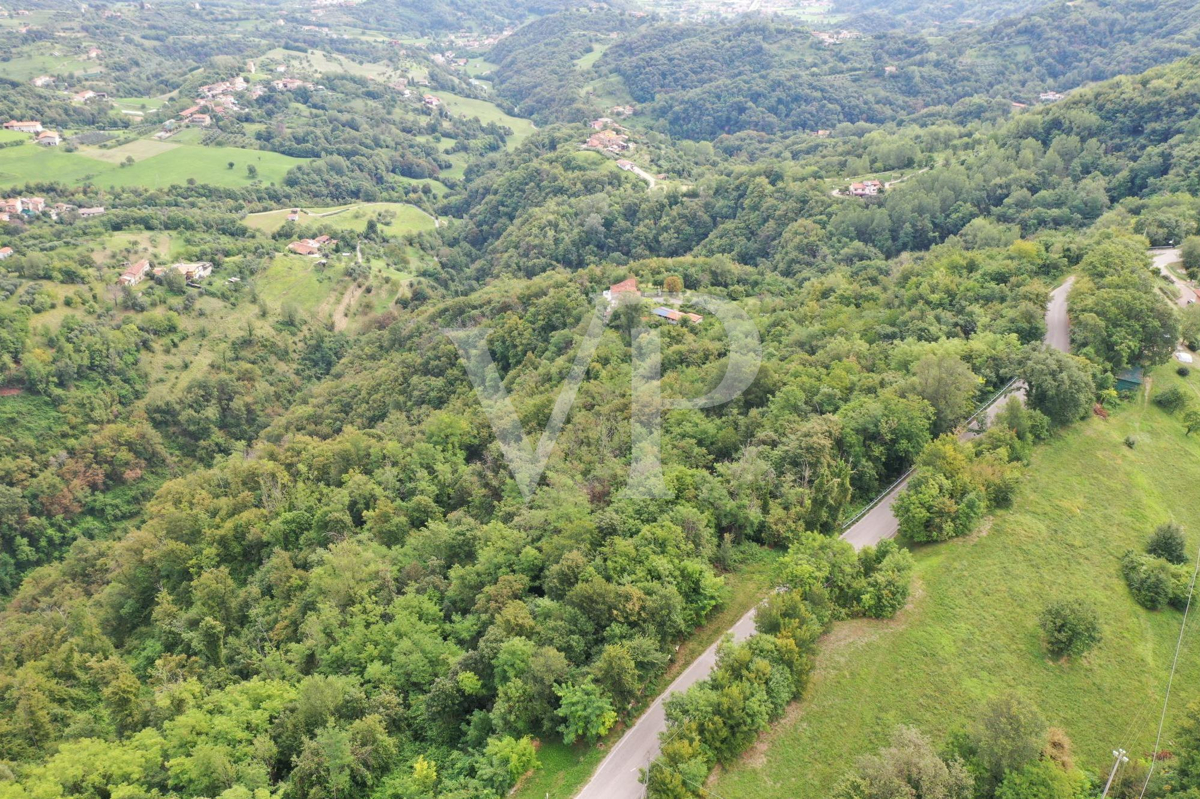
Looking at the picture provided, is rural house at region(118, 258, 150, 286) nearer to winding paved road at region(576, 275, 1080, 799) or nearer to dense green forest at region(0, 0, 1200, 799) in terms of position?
dense green forest at region(0, 0, 1200, 799)

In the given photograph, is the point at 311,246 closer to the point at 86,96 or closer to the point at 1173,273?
the point at 86,96

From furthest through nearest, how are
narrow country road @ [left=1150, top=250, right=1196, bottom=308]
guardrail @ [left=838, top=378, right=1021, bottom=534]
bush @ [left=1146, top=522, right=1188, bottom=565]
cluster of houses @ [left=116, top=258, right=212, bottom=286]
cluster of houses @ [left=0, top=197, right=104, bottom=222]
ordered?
cluster of houses @ [left=0, top=197, right=104, bottom=222] < cluster of houses @ [left=116, top=258, right=212, bottom=286] < narrow country road @ [left=1150, top=250, right=1196, bottom=308] < guardrail @ [left=838, top=378, right=1021, bottom=534] < bush @ [left=1146, top=522, right=1188, bottom=565]

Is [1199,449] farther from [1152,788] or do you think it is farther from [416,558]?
[416,558]

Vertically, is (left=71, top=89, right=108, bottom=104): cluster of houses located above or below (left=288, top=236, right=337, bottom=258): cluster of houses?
above

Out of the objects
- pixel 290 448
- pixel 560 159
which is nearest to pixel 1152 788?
pixel 290 448

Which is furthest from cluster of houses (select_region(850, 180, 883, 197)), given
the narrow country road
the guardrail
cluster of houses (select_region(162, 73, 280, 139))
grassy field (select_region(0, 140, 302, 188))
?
cluster of houses (select_region(162, 73, 280, 139))

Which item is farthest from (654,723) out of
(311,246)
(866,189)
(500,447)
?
(311,246)

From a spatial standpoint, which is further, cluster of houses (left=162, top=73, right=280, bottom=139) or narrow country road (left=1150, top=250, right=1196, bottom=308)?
cluster of houses (left=162, top=73, right=280, bottom=139)
